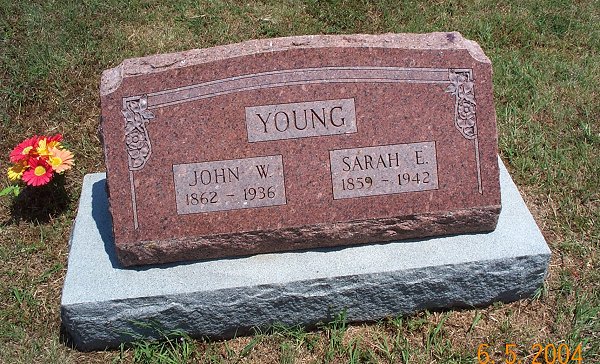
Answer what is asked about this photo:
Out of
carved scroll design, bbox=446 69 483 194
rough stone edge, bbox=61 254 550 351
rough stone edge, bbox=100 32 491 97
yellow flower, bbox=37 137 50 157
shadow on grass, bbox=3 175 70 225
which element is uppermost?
rough stone edge, bbox=100 32 491 97

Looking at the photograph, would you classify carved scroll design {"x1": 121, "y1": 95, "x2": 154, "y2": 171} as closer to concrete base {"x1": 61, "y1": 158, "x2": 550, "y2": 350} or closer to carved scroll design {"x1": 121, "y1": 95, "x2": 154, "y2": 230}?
carved scroll design {"x1": 121, "y1": 95, "x2": 154, "y2": 230}

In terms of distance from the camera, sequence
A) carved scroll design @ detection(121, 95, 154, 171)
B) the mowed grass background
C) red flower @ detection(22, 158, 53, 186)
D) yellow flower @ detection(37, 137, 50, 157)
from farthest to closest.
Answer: yellow flower @ detection(37, 137, 50, 157) → red flower @ detection(22, 158, 53, 186) → the mowed grass background → carved scroll design @ detection(121, 95, 154, 171)

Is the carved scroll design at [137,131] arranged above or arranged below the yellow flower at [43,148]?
above

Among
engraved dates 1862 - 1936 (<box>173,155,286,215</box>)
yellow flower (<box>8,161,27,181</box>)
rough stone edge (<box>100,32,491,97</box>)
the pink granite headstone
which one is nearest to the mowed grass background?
yellow flower (<box>8,161,27,181</box>)

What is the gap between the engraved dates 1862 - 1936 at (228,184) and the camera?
9.10ft

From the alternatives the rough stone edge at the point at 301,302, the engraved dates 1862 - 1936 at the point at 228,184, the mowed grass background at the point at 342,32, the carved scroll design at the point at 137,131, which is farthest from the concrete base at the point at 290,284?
the carved scroll design at the point at 137,131

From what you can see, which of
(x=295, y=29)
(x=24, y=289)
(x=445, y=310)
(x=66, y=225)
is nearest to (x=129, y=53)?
(x=295, y=29)

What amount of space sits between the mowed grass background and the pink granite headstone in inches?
21.2

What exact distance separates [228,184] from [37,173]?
4.66 ft

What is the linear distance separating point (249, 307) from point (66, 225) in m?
1.41

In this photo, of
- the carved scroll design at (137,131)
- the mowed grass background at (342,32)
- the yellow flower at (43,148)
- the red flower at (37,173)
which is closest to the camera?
the carved scroll design at (137,131)

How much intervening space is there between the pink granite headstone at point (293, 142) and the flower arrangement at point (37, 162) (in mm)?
1036

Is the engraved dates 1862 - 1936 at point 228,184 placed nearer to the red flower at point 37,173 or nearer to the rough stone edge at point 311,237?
the rough stone edge at point 311,237

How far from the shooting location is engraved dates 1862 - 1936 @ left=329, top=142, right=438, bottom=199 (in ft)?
9.21
